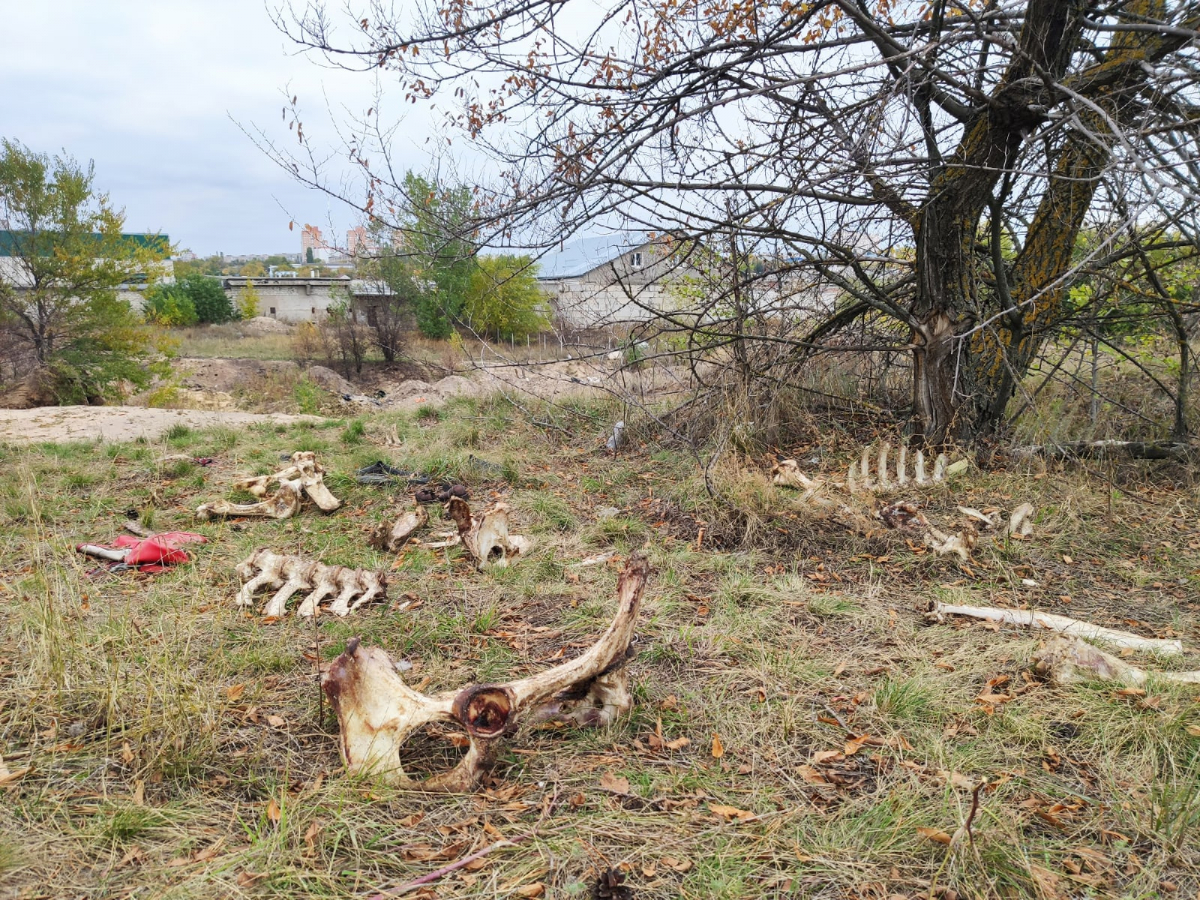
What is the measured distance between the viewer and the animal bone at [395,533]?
15.0 ft

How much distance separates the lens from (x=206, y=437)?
8.47 m

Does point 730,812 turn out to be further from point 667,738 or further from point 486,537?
point 486,537

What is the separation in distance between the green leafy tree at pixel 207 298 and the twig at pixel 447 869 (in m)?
41.3

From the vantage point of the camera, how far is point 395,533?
4.63 metres

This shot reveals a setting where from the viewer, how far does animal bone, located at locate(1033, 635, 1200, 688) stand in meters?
2.66

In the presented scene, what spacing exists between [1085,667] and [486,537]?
2.96 m

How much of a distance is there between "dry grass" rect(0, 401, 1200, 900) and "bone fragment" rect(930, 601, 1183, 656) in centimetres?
10

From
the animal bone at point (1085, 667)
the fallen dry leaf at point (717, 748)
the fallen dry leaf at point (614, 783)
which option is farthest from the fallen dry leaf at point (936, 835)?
the animal bone at point (1085, 667)

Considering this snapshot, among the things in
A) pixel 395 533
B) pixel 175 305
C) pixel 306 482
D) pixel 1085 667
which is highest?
pixel 175 305

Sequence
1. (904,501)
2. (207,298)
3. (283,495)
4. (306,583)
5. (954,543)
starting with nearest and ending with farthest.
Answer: (306,583)
(954,543)
(904,501)
(283,495)
(207,298)

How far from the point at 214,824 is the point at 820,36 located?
6142mm

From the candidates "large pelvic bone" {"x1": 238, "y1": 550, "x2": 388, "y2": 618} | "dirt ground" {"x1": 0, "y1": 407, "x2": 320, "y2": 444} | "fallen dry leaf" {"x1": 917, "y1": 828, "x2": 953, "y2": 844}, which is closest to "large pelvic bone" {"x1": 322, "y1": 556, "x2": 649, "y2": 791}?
"fallen dry leaf" {"x1": 917, "y1": 828, "x2": 953, "y2": 844}

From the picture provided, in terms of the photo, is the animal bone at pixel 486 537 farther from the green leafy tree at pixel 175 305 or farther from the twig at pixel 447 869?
the green leafy tree at pixel 175 305

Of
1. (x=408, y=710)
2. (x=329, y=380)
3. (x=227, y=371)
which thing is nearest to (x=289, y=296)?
(x=227, y=371)
